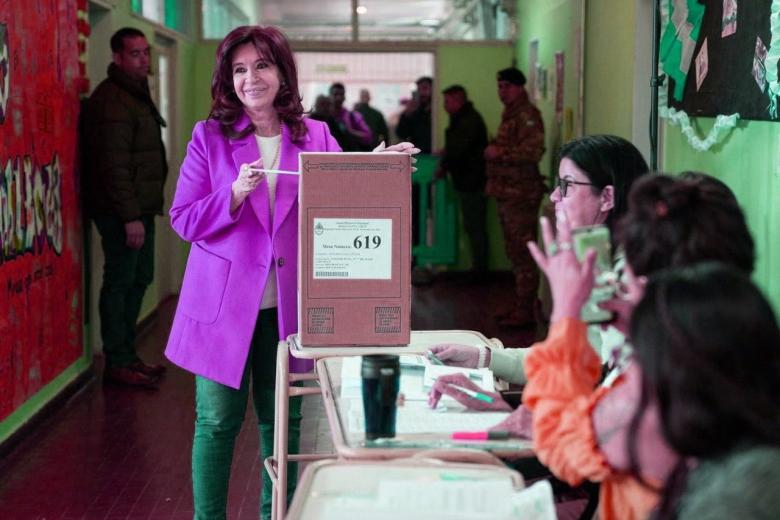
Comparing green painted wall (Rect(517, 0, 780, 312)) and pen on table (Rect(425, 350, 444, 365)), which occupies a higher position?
green painted wall (Rect(517, 0, 780, 312))

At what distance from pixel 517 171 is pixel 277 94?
5.04 meters

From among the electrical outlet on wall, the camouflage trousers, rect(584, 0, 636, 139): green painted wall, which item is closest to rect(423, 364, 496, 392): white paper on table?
the electrical outlet on wall

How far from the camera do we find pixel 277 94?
10.5 feet

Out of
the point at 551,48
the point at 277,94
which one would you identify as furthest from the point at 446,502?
the point at 551,48

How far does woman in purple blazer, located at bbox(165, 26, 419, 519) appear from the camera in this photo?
3.15m

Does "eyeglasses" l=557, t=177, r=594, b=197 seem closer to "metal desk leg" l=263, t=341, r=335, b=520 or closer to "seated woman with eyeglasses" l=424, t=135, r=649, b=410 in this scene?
"seated woman with eyeglasses" l=424, t=135, r=649, b=410

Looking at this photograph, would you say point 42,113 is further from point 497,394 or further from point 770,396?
point 770,396

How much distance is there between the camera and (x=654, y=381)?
1527mm

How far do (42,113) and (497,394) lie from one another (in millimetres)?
3324

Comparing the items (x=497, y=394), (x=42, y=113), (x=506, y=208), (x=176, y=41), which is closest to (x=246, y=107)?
(x=497, y=394)

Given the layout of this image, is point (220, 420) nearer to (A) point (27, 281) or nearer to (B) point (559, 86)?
(A) point (27, 281)

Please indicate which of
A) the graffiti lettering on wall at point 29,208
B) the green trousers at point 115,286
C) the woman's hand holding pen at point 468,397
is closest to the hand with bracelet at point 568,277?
the woman's hand holding pen at point 468,397

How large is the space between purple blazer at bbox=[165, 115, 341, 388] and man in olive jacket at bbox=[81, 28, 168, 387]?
2641 mm

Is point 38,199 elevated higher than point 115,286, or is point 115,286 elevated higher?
point 38,199
